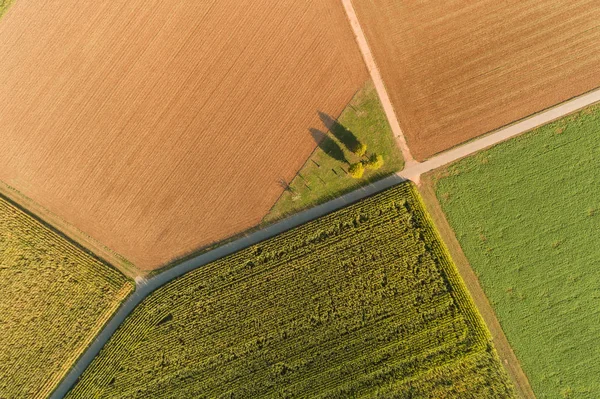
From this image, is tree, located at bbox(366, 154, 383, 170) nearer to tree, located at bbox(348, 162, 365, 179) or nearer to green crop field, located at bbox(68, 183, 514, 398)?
tree, located at bbox(348, 162, 365, 179)

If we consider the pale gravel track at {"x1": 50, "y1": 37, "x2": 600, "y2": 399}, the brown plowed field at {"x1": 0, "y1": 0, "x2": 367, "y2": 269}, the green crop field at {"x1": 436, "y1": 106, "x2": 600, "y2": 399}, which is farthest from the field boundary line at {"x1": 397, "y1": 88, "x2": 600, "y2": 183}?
the brown plowed field at {"x1": 0, "y1": 0, "x2": 367, "y2": 269}

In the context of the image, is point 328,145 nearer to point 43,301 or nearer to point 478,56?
point 478,56

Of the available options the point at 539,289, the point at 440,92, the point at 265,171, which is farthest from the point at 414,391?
the point at 440,92

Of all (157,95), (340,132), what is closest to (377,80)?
(340,132)

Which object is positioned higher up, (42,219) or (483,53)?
(483,53)

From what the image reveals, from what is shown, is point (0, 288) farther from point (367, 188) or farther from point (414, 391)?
point (414, 391)

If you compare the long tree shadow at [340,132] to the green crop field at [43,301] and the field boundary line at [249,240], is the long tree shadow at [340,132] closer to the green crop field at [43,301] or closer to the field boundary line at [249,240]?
the field boundary line at [249,240]
